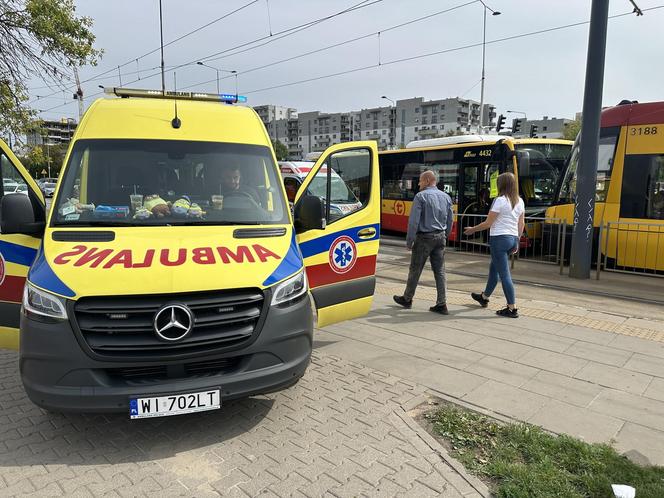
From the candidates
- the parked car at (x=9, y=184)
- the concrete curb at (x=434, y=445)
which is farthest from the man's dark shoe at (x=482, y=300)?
the parked car at (x=9, y=184)

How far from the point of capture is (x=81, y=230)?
351 cm

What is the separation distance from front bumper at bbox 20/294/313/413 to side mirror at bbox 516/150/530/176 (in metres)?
10.4

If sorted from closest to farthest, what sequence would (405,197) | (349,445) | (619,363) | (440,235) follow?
(349,445)
(619,363)
(440,235)
(405,197)

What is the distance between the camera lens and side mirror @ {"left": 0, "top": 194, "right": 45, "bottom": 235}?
11.6 feet

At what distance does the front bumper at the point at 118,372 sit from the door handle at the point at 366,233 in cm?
176

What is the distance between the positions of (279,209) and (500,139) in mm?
10127

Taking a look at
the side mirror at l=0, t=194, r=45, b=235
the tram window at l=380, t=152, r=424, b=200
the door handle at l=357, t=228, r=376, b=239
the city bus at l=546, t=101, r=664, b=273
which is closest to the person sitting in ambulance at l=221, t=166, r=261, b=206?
the door handle at l=357, t=228, r=376, b=239

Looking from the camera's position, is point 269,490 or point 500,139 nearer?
point 269,490

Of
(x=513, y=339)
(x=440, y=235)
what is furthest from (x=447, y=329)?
(x=440, y=235)

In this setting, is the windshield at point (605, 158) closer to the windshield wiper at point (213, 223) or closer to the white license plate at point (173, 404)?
the windshield wiper at point (213, 223)

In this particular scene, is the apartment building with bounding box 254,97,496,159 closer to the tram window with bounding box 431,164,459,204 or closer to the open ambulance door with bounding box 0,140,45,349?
the tram window with bounding box 431,164,459,204

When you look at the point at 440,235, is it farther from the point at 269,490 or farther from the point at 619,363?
the point at 269,490

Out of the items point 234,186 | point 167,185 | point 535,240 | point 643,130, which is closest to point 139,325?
point 167,185

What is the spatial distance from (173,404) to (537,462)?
2252 millimetres
